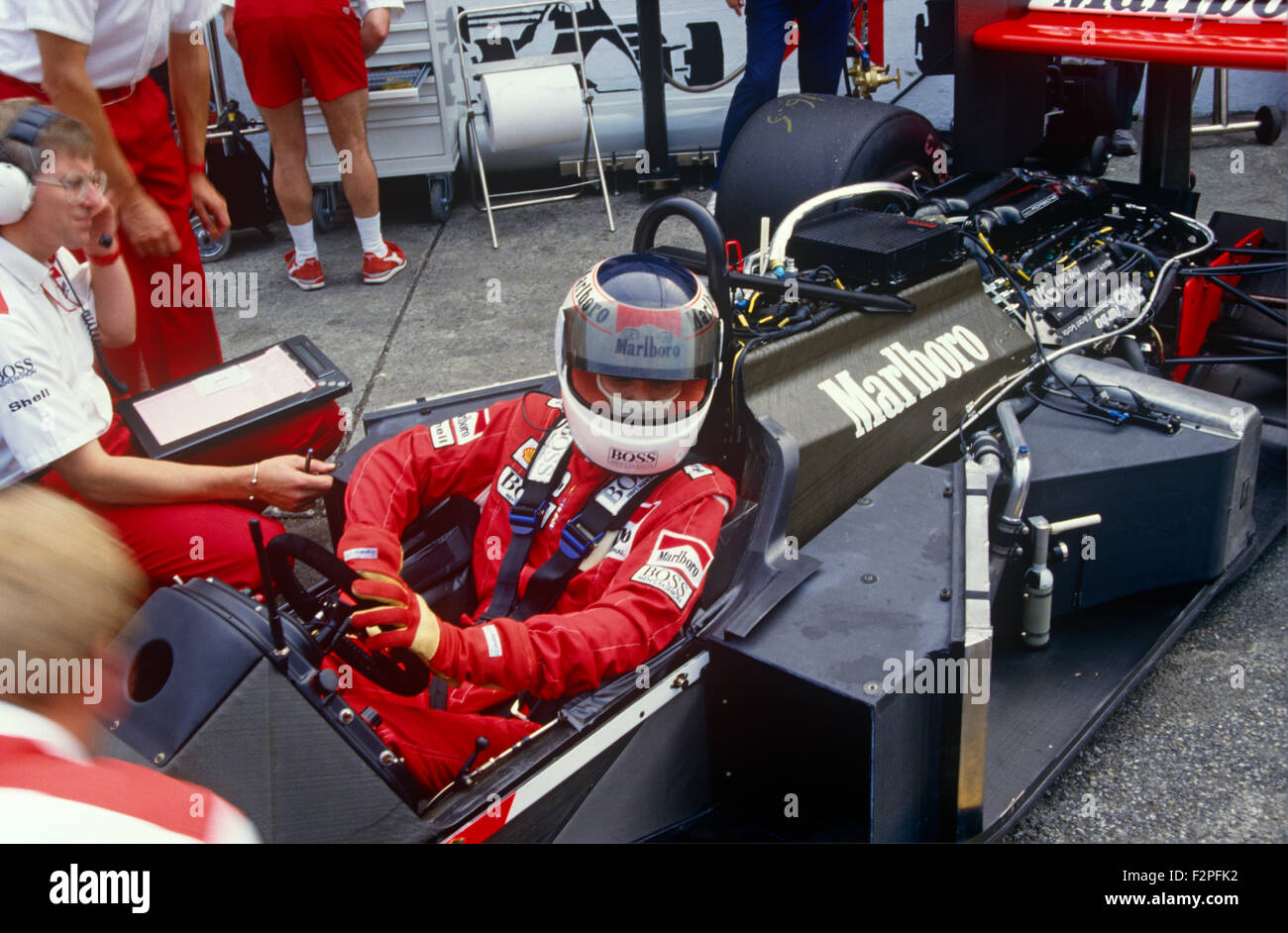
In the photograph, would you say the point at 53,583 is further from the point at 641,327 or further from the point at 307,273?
the point at 307,273

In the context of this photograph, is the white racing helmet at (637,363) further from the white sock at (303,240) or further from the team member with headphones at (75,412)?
the white sock at (303,240)

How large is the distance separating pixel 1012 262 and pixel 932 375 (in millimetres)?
707

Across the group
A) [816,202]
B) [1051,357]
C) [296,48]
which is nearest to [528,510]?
[816,202]

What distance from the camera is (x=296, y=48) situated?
484cm

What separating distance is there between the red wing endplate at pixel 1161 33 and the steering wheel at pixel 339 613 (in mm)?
2620

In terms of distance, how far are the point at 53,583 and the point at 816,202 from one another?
242cm

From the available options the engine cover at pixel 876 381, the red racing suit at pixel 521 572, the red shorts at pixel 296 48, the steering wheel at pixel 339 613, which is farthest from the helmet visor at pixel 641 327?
the red shorts at pixel 296 48

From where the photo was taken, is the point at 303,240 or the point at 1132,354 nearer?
the point at 1132,354

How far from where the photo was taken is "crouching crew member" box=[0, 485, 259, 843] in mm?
985

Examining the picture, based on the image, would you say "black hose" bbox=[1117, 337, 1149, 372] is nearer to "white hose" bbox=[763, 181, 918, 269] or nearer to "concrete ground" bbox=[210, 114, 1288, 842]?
"concrete ground" bbox=[210, 114, 1288, 842]

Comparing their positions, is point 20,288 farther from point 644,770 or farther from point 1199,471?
point 1199,471

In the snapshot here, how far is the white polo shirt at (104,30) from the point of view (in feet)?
9.92

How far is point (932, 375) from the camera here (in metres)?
2.96
